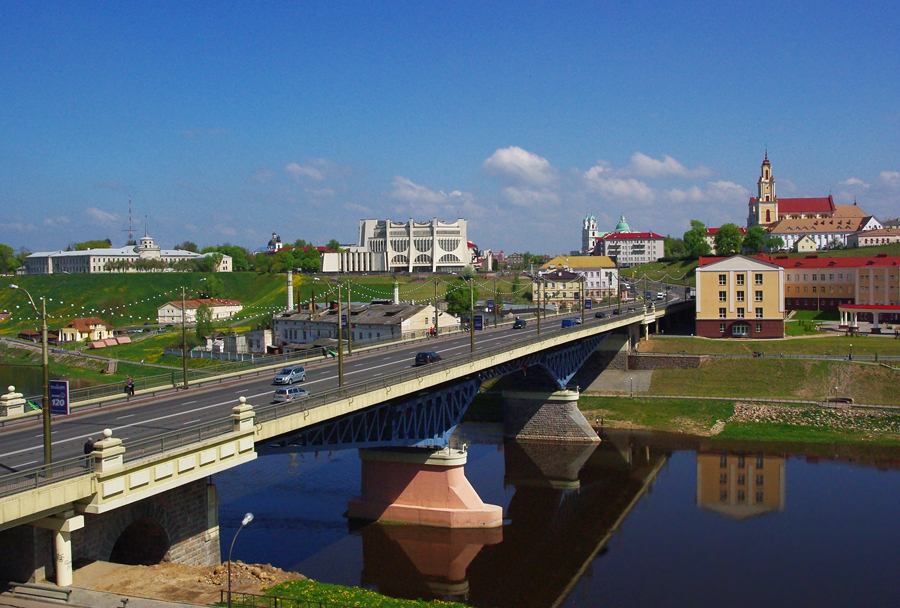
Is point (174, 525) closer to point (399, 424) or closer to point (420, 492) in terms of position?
point (399, 424)

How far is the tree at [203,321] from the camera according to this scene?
365 ft

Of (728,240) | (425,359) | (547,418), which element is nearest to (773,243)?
(728,240)

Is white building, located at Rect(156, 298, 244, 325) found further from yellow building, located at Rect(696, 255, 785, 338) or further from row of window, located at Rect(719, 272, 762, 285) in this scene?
row of window, located at Rect(719, 272, 762, 285)

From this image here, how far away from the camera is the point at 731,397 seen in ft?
237

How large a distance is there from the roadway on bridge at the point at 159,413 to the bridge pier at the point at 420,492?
17.2 feet

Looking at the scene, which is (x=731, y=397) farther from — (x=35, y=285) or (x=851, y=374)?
(x=35, y=285)

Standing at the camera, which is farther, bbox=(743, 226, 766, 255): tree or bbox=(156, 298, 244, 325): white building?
bbox=(743, 226, 766, 255): tree

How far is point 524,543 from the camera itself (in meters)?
42.1

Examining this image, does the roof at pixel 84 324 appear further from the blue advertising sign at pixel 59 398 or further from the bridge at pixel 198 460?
the blue advertising sign at pixel 59 398

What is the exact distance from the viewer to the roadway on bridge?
85.3ft

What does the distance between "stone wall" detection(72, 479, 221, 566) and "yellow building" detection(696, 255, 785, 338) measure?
76045 millimetres

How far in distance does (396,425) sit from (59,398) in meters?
20.2

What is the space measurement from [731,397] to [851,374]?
448 inches

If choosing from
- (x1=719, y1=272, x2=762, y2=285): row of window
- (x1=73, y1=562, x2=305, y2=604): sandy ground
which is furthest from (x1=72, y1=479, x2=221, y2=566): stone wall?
(x1=719, y1=272, x2=762, y2=285): row of window
